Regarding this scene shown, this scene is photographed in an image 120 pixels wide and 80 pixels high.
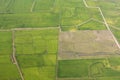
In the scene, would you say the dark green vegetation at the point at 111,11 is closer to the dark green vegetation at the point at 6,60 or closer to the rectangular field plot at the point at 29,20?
the rectangular field plot at the point at 29,20

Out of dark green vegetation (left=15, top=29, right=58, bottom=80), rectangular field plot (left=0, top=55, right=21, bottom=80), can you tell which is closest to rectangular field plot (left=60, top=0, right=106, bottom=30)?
dark green vegetation (left=15, top=29, right=58, bottom=80)

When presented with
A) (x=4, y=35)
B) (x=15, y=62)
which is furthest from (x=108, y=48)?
(x=4, y=35)

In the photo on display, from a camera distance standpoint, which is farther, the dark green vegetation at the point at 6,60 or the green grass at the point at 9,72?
the dark green vegetation at the point at 6,60

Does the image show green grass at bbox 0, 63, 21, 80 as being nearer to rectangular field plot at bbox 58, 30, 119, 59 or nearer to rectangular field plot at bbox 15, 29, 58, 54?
rectangular field plot at bbox 15, 29, 58, 54

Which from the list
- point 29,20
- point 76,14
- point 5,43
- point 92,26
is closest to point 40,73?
point 5,43

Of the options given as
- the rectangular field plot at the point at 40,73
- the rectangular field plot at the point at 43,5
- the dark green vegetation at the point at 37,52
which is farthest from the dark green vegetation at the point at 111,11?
the rectangular field plot at the point at 40,73

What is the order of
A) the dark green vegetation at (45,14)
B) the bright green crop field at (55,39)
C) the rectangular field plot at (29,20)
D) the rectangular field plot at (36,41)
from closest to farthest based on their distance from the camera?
1. the bright green crop field at (55,39)
2. the rectangular field plot at (36,41)
3. the rectangular field plot at (29,20)
4. the dark green vegetation at (45,14)
